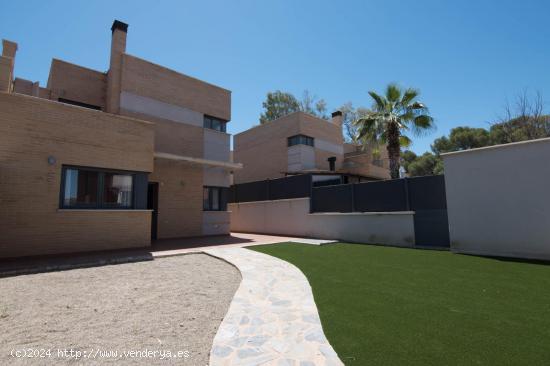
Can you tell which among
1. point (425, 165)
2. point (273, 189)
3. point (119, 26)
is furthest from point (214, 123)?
point (425, 165)

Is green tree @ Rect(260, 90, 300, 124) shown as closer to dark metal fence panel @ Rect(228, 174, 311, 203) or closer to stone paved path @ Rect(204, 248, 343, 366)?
dark metal fence panel @ Rect(228, 174, 311, 203)

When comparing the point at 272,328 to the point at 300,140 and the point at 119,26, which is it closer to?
the point at 119,26

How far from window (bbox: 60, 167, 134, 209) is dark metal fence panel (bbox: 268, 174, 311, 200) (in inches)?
322

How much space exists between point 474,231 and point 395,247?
2760mm

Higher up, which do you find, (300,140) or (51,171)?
(300,140)

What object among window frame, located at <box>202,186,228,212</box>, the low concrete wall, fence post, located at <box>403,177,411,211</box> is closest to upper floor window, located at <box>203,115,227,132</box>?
window frame, located at <box>202,186,228,212</box>

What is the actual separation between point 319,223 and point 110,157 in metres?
9.62

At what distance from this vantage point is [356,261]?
26.3 feet

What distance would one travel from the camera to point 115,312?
14.1ft

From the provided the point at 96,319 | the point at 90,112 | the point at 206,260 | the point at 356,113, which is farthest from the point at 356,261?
the point at 356,113

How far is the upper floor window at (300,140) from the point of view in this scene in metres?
21.2

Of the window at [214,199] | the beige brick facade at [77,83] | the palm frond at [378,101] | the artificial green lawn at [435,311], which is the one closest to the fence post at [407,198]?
the artificial green lawn at [435,311]

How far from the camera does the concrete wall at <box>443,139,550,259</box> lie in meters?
7.80

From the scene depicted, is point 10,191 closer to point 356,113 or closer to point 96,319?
point 96,319
